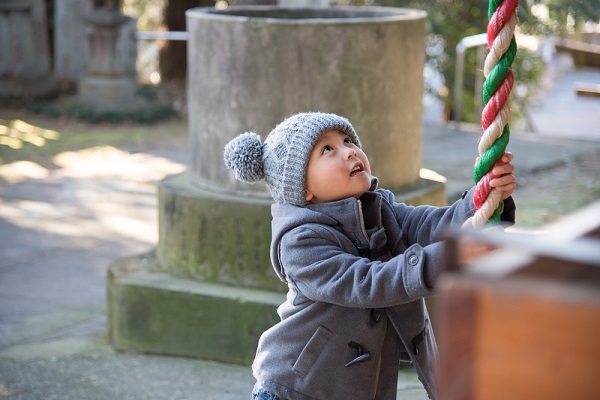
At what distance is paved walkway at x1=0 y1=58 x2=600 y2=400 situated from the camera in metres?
3.94

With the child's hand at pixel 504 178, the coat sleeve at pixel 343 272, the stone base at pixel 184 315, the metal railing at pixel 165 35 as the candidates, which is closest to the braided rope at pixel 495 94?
the child's hand at pixel 504 178

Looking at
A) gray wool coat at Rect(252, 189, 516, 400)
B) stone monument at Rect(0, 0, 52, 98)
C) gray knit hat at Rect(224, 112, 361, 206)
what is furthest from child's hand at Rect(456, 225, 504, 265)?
stone monument at Rect(0, 0, 52, 98)

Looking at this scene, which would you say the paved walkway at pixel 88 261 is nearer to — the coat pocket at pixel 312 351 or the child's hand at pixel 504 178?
the coat pocket at pixel 312 351

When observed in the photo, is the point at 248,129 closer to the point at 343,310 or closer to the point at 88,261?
the point at 343,310

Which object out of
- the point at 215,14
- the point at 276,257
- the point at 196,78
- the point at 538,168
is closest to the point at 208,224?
the point at 196,78

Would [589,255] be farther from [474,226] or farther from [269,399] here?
[269,399]

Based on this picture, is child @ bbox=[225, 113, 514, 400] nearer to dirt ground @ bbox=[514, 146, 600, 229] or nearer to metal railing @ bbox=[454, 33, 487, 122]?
dirt ground @ bbox=[514, 146, 600, 229]

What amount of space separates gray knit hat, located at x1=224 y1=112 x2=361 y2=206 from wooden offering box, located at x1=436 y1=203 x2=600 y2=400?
3.93ft

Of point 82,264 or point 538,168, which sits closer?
point 82,264

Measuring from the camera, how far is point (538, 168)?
23.5 feet

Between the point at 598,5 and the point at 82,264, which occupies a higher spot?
the point at 598,5

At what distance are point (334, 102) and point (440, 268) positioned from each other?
1909mm

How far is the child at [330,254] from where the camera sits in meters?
2.33

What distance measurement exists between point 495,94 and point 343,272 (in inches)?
21.5
